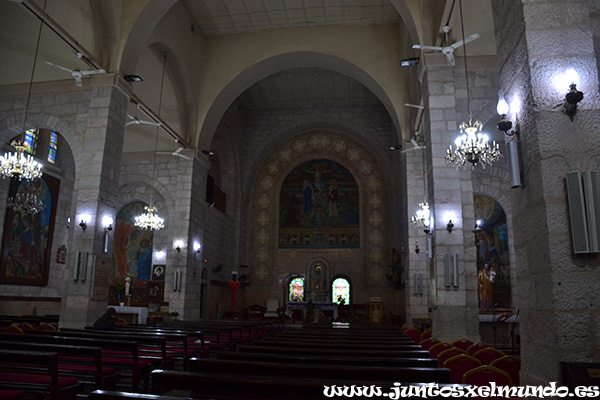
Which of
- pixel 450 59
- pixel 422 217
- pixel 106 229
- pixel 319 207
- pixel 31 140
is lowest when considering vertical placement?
pixel 106 229

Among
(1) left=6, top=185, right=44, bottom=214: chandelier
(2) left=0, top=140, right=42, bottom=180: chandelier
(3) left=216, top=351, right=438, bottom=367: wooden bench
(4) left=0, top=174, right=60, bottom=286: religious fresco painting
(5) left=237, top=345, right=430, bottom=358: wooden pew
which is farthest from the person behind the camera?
(4) left=0, top=174, right=60, bottom=286: religious fresco painting

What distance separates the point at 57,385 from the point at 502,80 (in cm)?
496

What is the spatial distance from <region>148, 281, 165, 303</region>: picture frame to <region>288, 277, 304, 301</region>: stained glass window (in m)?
7.32

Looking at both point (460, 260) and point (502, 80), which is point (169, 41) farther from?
point (502, 80)

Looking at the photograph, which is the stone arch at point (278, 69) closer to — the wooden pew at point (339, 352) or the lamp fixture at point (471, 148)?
the lamp fixture at point (471, 148)

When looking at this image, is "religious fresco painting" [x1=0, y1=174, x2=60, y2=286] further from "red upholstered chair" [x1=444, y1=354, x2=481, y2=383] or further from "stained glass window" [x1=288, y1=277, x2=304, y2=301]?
"red upholstered chair" [x1=444, y1=354, x2=481, y2=383]

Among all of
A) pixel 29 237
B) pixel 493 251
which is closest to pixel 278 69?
pixel 493 251

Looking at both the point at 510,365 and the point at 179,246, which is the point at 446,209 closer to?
the point at 510,365

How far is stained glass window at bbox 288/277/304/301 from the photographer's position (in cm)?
2134

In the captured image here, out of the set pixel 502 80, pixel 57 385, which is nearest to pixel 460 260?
pixel 502 80

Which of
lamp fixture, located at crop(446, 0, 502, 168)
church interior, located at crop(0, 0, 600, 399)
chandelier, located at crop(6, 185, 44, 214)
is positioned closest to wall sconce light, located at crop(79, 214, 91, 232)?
church interior, located at crop(0, 0, 600, 399)

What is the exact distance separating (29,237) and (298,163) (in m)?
12.3

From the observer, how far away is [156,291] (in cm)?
1572

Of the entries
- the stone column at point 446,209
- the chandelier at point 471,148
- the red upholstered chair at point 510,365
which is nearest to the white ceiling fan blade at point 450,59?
the stone column at point 446,209
